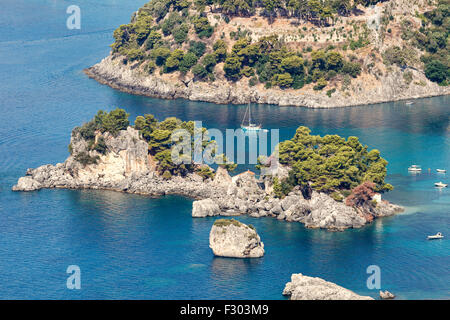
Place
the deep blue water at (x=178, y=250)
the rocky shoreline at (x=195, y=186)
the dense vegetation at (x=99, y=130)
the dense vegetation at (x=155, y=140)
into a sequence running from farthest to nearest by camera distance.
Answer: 1. the dense vegetation at (x=99, y=130)
2. the dense vegetation at (x=155, y=140)
3. the rocky shoreline at (x=195, y=186)
4. the deep blue water at (x=178, y=250)

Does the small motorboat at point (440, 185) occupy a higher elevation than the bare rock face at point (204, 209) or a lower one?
higher

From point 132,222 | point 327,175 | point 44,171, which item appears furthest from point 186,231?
point 44,171

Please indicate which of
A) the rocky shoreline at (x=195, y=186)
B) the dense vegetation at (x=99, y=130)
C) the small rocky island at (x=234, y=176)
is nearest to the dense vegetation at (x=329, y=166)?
the small rocky island at (x=234, y=176)

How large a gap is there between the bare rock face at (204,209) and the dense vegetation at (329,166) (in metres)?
10.9

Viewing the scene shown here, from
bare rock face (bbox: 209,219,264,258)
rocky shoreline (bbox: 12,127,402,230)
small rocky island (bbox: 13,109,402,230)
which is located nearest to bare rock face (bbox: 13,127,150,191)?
rocky shoreline (bbox: 12,127,402,230)

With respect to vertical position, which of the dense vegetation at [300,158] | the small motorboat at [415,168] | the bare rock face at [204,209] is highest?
the dense vegetation at [300,158]

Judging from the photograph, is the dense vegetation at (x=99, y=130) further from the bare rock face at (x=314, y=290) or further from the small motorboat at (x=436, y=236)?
the small motorboat at (x=436, y=236)

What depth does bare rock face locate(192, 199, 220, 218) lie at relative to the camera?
16475cm

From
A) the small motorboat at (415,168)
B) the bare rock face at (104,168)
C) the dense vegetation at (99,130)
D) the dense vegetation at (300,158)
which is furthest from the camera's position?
the small motorboat at (415,168)

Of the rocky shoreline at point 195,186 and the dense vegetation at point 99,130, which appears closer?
the rocky shoreline at point 195,186

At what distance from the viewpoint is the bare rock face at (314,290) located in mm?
128250

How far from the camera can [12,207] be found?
172 meters
